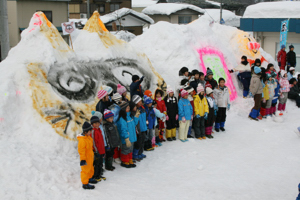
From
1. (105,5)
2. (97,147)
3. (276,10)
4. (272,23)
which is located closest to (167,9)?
(105,5)

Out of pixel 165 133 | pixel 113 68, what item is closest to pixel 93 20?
pixel 113 68

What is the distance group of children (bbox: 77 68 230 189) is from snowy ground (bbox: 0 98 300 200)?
0.28 metres

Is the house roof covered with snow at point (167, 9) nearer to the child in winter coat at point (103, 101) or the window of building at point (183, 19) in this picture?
the window of building at point (183, 19)

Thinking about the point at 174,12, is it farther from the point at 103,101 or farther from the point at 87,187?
the point at 87,187

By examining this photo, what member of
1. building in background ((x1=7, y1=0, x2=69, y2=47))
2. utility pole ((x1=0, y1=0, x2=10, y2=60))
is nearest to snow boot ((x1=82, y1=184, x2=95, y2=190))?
utility pole ((x1=0, y1=0, x2=10, y2=60))

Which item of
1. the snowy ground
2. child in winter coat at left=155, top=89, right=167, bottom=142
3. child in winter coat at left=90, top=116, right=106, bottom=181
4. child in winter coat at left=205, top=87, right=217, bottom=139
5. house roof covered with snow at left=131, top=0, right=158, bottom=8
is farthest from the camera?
house roof covered with snow at left=131, top=0, right=158, bottom=8

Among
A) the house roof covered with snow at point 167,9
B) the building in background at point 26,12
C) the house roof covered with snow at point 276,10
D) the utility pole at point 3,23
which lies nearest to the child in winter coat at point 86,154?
the utility pole at point 3,23

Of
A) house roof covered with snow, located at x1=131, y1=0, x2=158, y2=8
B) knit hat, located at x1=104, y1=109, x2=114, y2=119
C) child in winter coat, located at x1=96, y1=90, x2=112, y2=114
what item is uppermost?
house roof covered with snow, located at x1=131, y1=0, x2=158, y2=8

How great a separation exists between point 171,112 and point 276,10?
1755cm

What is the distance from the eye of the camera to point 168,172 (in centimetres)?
688

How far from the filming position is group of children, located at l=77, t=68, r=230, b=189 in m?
6.16

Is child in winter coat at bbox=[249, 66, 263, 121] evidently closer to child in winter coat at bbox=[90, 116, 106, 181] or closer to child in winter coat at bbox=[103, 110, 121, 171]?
child in winter coat at bbox=[103, 110, 121, 171]

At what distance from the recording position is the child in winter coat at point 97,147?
20.2 ft

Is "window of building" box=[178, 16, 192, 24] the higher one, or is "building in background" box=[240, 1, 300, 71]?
"window of building" box=[178, 16, 192, 24]
